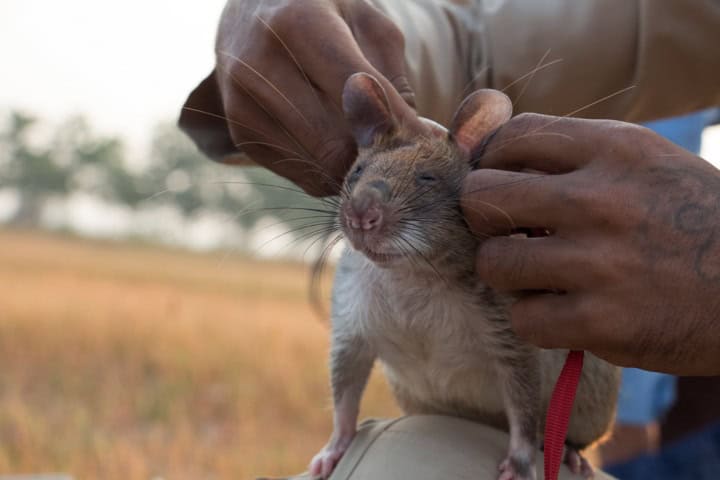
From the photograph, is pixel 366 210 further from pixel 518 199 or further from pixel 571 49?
pixel 571 49

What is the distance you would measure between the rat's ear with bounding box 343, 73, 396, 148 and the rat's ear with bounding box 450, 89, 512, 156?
14 centimetres

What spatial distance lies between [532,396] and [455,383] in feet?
0.66

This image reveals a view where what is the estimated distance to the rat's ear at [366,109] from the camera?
5.19ft

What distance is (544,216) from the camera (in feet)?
4.68

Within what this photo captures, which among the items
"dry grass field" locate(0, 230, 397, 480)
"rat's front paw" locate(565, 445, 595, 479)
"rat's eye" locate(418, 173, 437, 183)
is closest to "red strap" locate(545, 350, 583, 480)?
"rat's eye" locate(418, 173, 437, 183)

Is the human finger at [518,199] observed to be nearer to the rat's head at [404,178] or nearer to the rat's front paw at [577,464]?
the rat's head at [404,178]

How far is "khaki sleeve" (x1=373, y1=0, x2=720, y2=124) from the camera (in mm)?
2475

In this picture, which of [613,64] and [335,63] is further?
[613,64]

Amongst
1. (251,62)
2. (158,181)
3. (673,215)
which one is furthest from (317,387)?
(673,215)

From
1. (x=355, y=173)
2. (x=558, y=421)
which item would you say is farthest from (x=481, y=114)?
(x=558, y=421)

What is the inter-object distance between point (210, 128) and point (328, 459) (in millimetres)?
882

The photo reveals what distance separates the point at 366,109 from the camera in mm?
1636

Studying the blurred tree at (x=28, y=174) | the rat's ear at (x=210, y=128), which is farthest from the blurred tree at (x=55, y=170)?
the rat's ear at (x=210, y=128)

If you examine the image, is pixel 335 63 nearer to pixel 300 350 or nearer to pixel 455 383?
pixel 455 383
